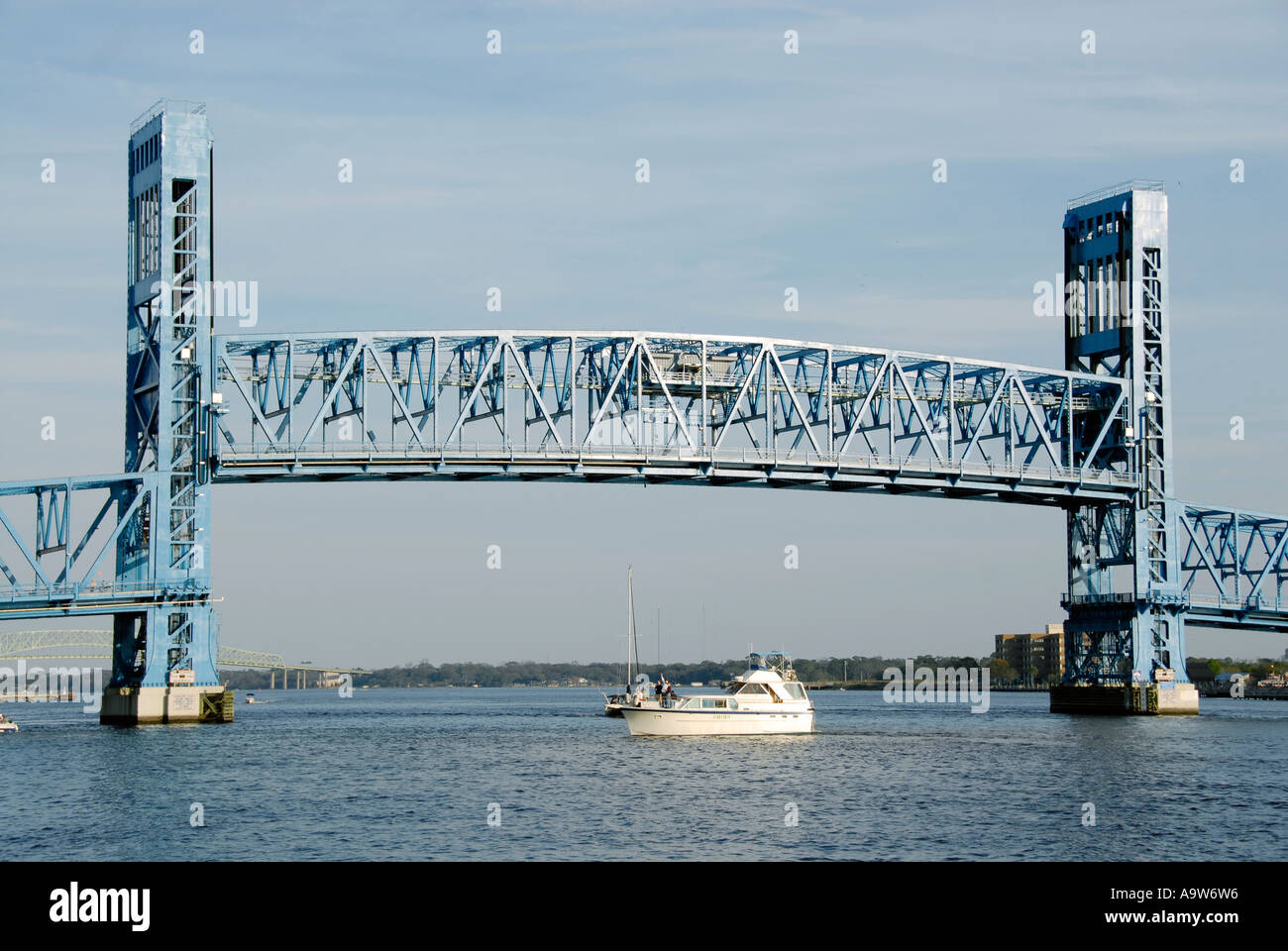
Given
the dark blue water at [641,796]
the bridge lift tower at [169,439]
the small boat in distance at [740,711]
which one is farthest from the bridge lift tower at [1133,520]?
the bridge lift tower at [169,439]

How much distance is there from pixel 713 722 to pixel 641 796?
22764 millimetres

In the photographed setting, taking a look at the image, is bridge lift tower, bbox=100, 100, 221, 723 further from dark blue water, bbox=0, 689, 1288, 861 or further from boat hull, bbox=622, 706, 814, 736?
boat hull, bbox=622, 706, 814, 736

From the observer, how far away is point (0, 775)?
52969mm

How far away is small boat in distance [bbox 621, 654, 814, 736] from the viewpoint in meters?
68.6

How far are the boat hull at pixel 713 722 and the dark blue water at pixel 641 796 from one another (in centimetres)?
59

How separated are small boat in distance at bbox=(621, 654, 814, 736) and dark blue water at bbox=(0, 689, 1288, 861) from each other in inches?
27.2

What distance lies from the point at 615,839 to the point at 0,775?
2640cm

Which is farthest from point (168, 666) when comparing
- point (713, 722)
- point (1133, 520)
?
point (1133, 520)

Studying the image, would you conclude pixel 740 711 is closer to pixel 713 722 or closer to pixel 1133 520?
pixel 713 722

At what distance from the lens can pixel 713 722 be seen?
68.6 meters

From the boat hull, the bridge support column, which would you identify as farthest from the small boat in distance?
the bridge support column
